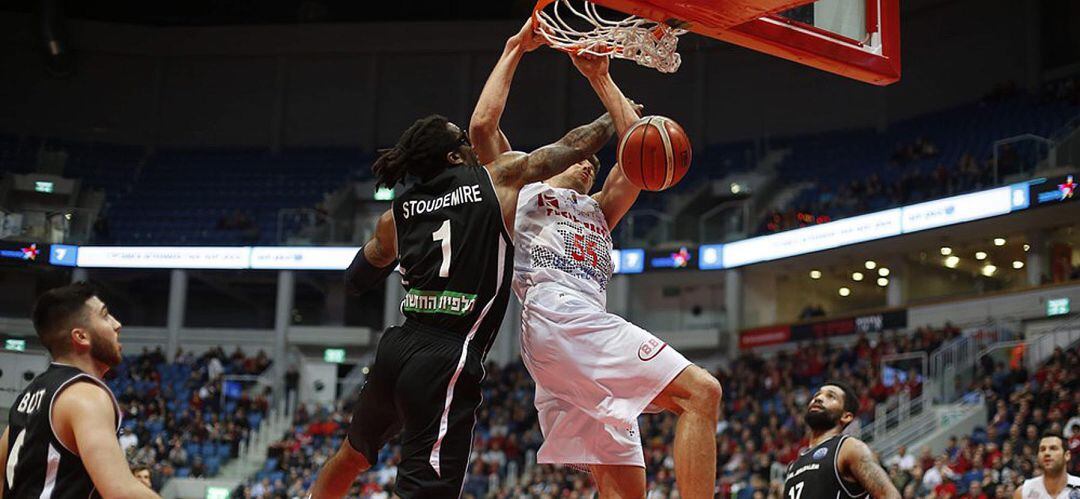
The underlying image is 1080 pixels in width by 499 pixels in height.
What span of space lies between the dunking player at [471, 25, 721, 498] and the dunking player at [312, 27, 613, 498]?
1.35 ft

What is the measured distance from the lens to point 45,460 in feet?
12.9

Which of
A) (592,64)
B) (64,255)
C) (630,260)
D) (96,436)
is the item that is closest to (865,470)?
(592,64)

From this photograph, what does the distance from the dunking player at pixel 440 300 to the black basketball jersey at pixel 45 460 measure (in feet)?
4.05

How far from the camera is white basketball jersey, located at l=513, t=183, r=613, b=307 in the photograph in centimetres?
569

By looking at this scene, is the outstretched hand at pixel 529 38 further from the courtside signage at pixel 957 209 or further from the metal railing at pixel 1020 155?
the courtside signage at pixel 957 209

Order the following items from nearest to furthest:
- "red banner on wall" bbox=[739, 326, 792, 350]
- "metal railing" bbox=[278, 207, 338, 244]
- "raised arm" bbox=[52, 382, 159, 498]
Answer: "raised arm" bbox=[52, 382, 159, 498], "red banner on wall" bbox=[739, 326, 792, 350], "metal railing" bbox=[278, 207, 338, 244]

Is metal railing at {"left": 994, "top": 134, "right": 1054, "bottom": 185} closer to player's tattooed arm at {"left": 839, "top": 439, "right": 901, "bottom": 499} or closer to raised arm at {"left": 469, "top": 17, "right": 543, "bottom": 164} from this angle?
player's tattooed arm at {"left": 839, "top": 439, "right": 901, "bottom": 499}

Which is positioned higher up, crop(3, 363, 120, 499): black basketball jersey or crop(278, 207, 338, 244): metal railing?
crop(278, 207, 338, 244): metal railing

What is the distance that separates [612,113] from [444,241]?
130cm

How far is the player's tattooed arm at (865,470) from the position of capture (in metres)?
6.73

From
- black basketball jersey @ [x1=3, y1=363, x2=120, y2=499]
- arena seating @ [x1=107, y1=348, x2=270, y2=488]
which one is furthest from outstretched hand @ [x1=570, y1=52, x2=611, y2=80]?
arena seating @ [x1=107, y1=348, x2=270, y2=488]

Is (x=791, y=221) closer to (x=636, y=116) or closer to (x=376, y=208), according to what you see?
(x=376, y=208)

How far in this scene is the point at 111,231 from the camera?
30.4 meters

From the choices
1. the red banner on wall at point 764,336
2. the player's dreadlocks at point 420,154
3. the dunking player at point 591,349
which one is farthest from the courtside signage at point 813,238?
the player's dreadlocks at point 420,154
